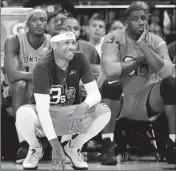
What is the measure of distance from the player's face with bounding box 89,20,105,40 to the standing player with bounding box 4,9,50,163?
3.31 ft

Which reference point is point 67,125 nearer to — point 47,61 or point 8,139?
point 47,61

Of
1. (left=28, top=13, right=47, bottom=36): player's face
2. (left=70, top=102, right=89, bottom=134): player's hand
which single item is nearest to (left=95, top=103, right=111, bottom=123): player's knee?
(left=70, top=102, right=89, bottom=134): player's hand

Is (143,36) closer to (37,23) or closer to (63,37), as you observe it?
(63,37)

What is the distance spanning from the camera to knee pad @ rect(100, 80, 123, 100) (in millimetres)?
4398

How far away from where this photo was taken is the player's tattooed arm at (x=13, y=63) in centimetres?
447

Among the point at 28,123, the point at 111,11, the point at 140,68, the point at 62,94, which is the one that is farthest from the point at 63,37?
the point at 111,11

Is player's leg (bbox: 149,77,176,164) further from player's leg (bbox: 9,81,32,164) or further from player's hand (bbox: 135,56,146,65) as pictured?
player's leg (bbox: 9,81,32,164)

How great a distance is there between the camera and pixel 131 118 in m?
4.70

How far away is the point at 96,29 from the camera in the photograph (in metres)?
5.66

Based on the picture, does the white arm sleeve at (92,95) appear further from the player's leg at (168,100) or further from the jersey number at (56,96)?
the player's leg at (168,100)

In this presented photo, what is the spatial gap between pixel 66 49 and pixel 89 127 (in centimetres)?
62

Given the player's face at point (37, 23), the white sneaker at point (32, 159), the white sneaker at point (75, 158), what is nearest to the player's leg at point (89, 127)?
the white sneaker at point (75, 158)

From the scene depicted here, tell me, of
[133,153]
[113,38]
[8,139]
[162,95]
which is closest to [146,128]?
[133,153]

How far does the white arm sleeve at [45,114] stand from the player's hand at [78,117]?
20 cm
